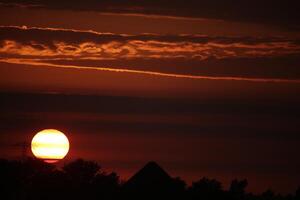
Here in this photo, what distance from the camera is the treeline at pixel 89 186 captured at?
63562 mm

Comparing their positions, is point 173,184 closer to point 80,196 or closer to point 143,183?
point 143,183

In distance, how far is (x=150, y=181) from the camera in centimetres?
6375

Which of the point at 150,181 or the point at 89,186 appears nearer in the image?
the point at 150,181

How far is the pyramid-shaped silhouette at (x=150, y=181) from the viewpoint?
208ft

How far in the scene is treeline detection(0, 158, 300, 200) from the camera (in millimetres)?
63562

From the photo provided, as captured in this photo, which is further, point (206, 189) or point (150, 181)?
point (206, 189)

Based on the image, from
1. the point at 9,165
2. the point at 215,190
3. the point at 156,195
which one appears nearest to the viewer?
the point at 156,195

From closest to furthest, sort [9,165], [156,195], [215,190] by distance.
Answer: [156,195] → [215,190] → [9,165]

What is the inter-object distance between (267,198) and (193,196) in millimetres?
37070

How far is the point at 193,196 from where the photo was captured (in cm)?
6500

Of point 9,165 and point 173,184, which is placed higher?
point 9,165

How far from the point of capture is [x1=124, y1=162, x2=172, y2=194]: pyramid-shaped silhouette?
63312 millimetres

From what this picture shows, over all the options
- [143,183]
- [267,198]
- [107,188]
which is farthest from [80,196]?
[267,198]

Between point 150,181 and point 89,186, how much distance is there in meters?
18.9
